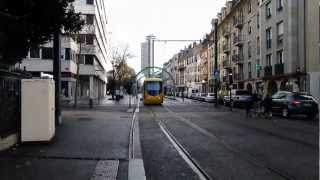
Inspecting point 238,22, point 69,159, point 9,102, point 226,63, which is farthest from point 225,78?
point 69,159

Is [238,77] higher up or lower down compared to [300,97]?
higher up

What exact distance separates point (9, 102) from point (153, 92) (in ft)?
136

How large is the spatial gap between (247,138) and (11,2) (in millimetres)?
8620

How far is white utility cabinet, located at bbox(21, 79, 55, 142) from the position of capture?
44.9 ft

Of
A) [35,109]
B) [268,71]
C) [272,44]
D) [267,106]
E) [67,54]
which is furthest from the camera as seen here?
[67,54]

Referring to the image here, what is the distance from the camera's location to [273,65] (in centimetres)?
5456

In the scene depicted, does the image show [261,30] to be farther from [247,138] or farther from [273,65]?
[247,138]

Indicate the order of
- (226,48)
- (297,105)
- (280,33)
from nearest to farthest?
(297,105) → (280,33) → (226,48)

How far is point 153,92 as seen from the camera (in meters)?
54.4

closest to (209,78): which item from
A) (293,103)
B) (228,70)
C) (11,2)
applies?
(228,70)

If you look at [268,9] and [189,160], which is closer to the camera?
[189,160]

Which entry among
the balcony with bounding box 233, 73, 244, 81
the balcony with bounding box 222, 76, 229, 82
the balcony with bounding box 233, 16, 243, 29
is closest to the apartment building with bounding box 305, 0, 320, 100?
the balcony with bounding box 233, 16, 243, 29

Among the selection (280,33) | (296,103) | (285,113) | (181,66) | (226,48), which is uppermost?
(181,66)

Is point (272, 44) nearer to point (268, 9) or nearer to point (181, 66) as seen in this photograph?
point (268, 9)
